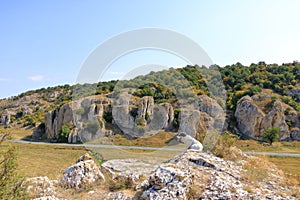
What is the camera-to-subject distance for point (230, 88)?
205 ft

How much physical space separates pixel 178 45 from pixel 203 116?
67.5 ft

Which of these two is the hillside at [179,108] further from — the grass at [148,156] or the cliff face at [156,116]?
the grass at [148,156]

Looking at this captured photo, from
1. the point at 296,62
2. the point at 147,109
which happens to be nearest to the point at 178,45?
the point at 147,109

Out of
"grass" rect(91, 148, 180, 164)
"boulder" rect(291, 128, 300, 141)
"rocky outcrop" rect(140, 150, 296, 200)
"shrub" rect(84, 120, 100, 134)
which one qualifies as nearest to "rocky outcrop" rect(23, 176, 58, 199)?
"rocky outcrop" rect(140, 150, 296, 200)

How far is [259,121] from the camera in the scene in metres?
42.7

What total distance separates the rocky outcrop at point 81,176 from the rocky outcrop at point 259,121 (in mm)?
37780

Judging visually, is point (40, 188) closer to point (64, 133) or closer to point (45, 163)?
point (45, 163)

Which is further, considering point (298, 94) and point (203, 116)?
point (298, 94)

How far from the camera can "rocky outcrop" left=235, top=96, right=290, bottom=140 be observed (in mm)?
41594

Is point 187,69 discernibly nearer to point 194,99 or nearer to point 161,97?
point 161,97

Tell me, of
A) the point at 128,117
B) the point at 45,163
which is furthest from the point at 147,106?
the point at 45,163

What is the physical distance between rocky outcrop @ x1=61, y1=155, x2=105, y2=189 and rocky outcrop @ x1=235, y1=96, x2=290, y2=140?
37.8 m

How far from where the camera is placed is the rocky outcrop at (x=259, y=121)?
41594 mm

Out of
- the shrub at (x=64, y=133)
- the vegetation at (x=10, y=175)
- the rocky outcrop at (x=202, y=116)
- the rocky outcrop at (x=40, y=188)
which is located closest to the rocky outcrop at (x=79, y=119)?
the shrub at (x=64, y=133)
